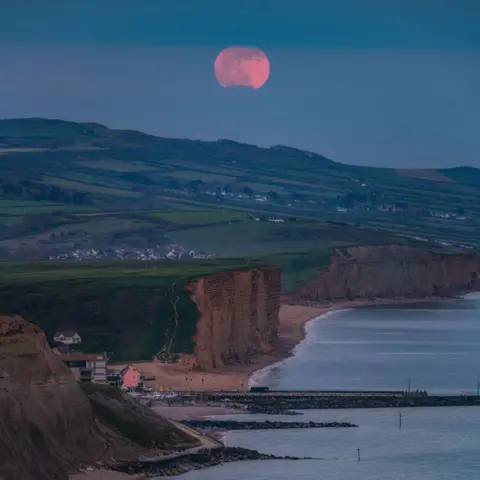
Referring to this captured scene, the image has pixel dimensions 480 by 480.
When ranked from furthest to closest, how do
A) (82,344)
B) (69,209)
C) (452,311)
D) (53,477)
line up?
(69,209), (452,311), (82,344), (53,477)

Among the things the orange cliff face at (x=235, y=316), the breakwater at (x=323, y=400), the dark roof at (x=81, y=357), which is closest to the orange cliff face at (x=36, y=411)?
the dark roof at (x=81, y=357)

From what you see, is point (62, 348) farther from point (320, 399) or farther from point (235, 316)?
point (235, 316)

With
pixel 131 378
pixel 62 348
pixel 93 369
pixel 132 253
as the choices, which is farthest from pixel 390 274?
pixel 93 369

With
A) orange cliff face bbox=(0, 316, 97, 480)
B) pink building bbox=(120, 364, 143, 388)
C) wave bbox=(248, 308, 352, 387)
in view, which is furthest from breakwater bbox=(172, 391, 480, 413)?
orange cliff face bbox=(0, 316, 97, 480)

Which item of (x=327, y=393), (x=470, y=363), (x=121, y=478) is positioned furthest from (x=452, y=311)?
(x=121, y=478)

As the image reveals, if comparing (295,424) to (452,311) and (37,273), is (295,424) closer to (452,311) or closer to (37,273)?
(37,273)

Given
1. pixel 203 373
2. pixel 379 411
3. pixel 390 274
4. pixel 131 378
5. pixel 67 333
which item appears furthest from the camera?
pixel 390 274

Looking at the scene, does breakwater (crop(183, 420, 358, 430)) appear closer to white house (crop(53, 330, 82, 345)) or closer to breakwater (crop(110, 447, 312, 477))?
breakwater (crop(110, 447, 312, 477))
